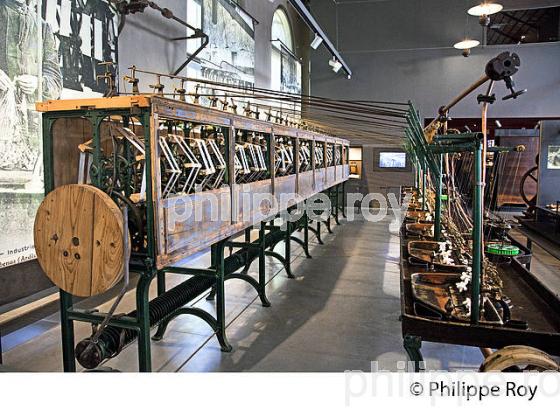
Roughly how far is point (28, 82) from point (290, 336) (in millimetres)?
2874

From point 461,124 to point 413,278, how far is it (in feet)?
35.8

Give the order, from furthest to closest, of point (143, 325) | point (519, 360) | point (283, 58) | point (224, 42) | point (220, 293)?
1. point (283, 58)
2. point (224, 42)
3. point (220, 293)
4. point (143, 325)
5. point (519, 360)

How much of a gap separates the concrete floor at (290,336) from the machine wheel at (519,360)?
1.53 m

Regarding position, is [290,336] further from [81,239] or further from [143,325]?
[81,239]

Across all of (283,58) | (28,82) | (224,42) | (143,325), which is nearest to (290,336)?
(143,325)

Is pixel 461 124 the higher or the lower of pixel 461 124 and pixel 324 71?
the lower

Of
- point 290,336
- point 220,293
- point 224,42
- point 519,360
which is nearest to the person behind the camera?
point 519,360

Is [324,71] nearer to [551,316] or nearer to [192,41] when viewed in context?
[192,41]

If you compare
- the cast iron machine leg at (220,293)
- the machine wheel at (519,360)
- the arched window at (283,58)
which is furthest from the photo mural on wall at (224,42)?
the machine wheel at (519,360)

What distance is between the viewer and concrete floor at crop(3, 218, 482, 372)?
3.10 metres

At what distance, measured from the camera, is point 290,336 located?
3.57 metres

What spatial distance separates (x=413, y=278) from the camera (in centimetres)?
245
